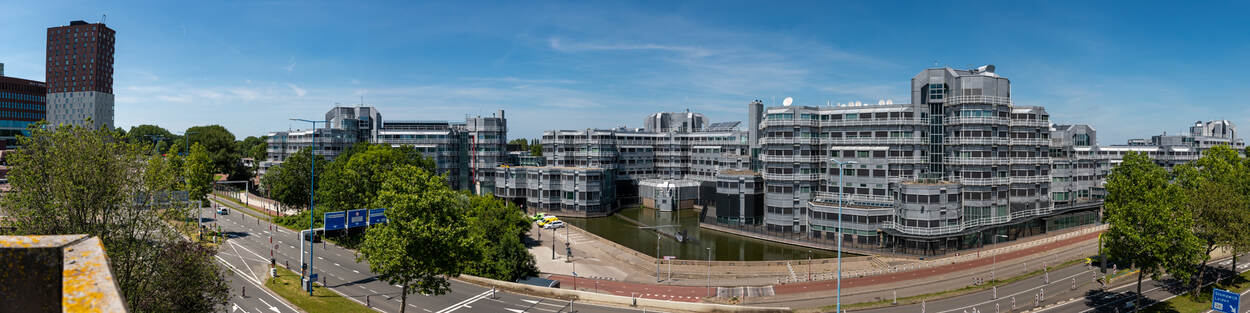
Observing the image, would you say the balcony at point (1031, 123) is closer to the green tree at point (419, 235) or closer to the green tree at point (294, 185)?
the green tree at point (419, 235)

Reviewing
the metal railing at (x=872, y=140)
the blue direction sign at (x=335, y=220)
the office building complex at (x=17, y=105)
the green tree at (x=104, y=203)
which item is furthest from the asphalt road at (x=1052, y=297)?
the office building complex at (x=17, y=105)

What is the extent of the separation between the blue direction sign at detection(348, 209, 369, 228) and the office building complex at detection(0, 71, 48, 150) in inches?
6754

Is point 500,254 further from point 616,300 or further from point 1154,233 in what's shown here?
point 1154,233

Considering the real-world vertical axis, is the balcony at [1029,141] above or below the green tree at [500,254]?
above

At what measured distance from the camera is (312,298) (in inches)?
2141

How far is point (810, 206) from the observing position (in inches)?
3713

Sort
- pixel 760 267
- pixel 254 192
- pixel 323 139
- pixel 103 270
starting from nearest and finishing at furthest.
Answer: pixel 103 270
pixel 760 267
pixel 323 139
pixel 254 192

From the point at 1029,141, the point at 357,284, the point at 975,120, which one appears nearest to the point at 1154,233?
the point at 975,120

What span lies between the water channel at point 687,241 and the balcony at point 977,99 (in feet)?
99.7

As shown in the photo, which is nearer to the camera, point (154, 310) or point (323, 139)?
point (154, 310)

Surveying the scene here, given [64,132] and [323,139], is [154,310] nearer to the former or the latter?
[64,132]

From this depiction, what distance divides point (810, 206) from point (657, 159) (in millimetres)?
71311

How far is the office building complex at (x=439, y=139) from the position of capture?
140375 millimetres

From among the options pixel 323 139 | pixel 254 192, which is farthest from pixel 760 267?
pixel 254 192
